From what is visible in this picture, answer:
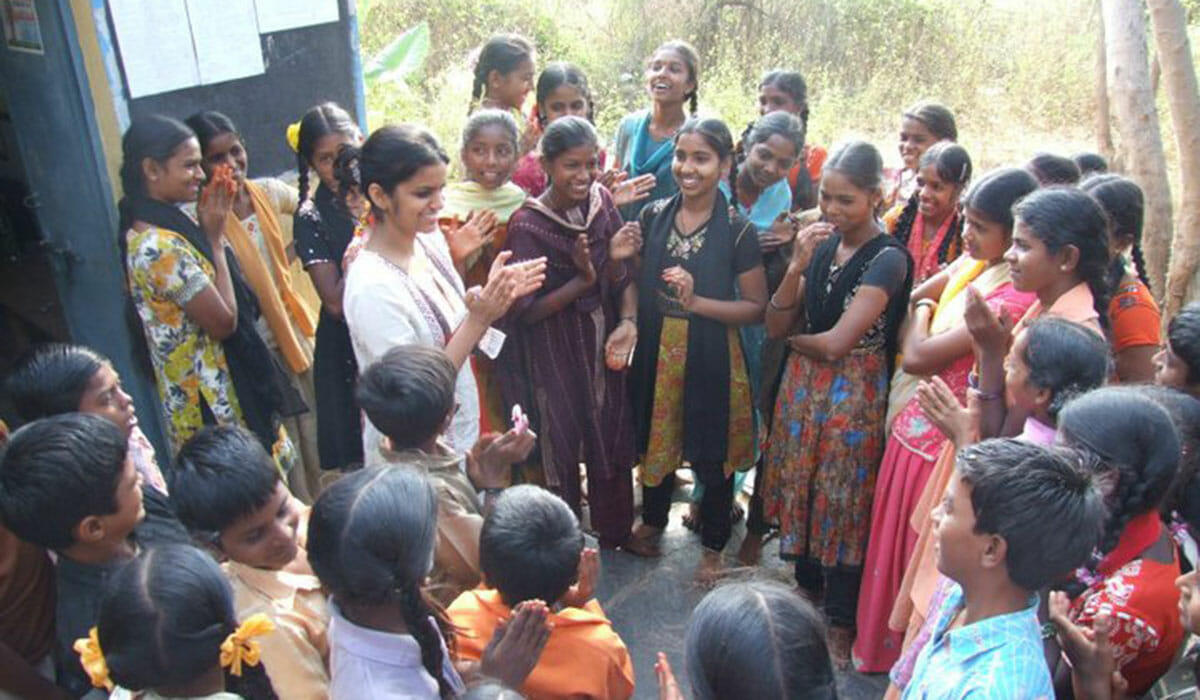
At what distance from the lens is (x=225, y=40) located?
4.00 meters

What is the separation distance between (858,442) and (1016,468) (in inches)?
59.5

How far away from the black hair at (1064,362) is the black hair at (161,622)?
6.12 ft

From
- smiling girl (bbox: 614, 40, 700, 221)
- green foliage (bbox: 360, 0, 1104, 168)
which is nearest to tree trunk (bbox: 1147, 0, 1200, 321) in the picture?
smiling girl (bbox: 614, 40, 700, 221)

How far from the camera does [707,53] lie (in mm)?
10734

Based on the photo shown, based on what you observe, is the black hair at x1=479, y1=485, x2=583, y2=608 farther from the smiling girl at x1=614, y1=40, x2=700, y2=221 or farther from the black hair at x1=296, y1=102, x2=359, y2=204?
the smiling girl at x1=614, y1=40, x2=700, y2=221

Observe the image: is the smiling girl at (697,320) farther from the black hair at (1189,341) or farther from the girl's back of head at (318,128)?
the black hair at (1189,341)

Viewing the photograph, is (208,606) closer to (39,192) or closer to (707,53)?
(39,192)

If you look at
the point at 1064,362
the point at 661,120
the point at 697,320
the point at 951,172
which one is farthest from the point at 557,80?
the point at 1064,362

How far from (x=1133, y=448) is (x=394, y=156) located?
2043mm

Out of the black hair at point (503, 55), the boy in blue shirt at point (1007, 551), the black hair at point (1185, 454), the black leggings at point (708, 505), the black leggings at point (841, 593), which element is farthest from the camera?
the black hair at point (503, 55)

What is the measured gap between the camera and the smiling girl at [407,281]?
259 centimetres

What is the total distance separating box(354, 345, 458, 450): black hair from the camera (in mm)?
2209

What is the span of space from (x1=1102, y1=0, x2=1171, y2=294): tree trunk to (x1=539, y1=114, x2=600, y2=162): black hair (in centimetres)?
344

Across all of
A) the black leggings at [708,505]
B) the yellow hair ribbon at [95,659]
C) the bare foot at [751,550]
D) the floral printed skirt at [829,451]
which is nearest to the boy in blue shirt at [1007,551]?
the floral printed skirt at [829,451]
